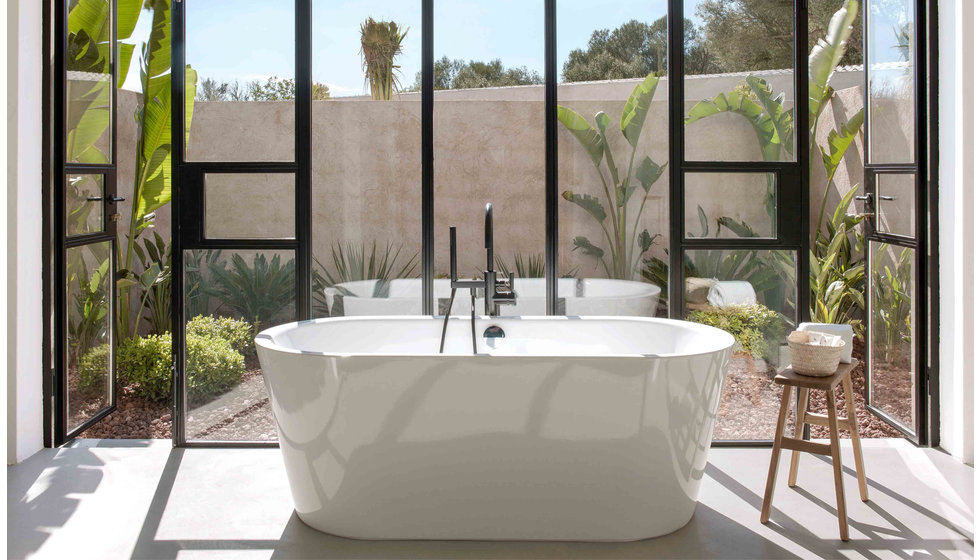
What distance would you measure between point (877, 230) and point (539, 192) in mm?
1776

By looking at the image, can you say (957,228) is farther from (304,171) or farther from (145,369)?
(145,369)

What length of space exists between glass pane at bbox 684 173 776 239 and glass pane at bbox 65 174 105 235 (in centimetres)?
300

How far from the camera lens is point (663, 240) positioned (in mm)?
3848

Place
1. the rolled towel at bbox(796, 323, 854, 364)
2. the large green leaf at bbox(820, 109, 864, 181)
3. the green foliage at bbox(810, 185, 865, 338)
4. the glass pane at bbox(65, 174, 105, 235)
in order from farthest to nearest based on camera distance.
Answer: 1. the large green leaf at bbox(820, 109, 864, 181)
2. the green foliage at bbox(810, 185, 865, 338)
3. the glass pane at bbox(65, 174, 105, 235)
4. the rolled towel at bbox(796, 323, 854, 364)

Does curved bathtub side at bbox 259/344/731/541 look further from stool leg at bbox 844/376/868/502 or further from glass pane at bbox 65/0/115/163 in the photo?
glass pane at bbox 65/0/115/163

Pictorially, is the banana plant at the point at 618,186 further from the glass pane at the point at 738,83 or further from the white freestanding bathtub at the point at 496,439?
the white freestanding bathtub at the point at 496,439

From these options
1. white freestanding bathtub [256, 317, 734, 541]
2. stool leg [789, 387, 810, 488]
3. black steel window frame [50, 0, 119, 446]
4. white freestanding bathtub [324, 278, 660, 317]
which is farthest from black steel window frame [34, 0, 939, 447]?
white freestanding bathtub [256, 317, 734, 541]

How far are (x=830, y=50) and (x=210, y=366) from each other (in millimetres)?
4253

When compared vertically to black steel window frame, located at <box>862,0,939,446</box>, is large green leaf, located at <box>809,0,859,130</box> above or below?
above

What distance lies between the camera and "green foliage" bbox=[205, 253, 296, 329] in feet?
12.5

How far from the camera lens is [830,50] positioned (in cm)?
509

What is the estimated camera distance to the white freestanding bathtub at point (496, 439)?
259cm

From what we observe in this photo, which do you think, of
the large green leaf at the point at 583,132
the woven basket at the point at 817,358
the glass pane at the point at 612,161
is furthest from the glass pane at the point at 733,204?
the woven basket at the point at 817,358

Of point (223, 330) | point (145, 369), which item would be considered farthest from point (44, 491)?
point (145, 369)
